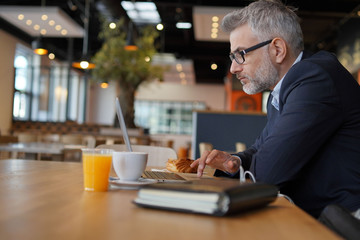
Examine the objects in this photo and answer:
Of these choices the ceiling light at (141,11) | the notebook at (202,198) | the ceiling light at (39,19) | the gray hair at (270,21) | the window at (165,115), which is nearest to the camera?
the notebook at (202,198)

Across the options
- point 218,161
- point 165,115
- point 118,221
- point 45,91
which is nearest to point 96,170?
point 118,221

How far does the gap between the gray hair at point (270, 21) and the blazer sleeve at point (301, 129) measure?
28cm

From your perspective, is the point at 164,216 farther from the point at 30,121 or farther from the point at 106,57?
the point at 30,121

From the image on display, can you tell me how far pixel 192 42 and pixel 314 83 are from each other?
524 inches

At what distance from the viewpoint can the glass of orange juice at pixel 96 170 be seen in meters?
0.94

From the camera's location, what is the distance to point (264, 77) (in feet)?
4.94

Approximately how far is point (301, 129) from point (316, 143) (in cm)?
7

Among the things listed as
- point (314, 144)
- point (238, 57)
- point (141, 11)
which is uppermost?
point (141, 11)

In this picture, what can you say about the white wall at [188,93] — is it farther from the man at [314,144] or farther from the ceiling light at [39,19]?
the man at [314,144]

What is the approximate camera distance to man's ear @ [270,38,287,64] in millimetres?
1459

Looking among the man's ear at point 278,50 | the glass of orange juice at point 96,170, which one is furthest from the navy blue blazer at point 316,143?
the glass of orange juice at point 96,170

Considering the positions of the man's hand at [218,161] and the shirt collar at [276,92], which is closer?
the man's hand at [218,161]

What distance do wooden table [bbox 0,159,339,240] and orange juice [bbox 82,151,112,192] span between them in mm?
30

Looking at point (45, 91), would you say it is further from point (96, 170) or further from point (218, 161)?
point (96, 170)
